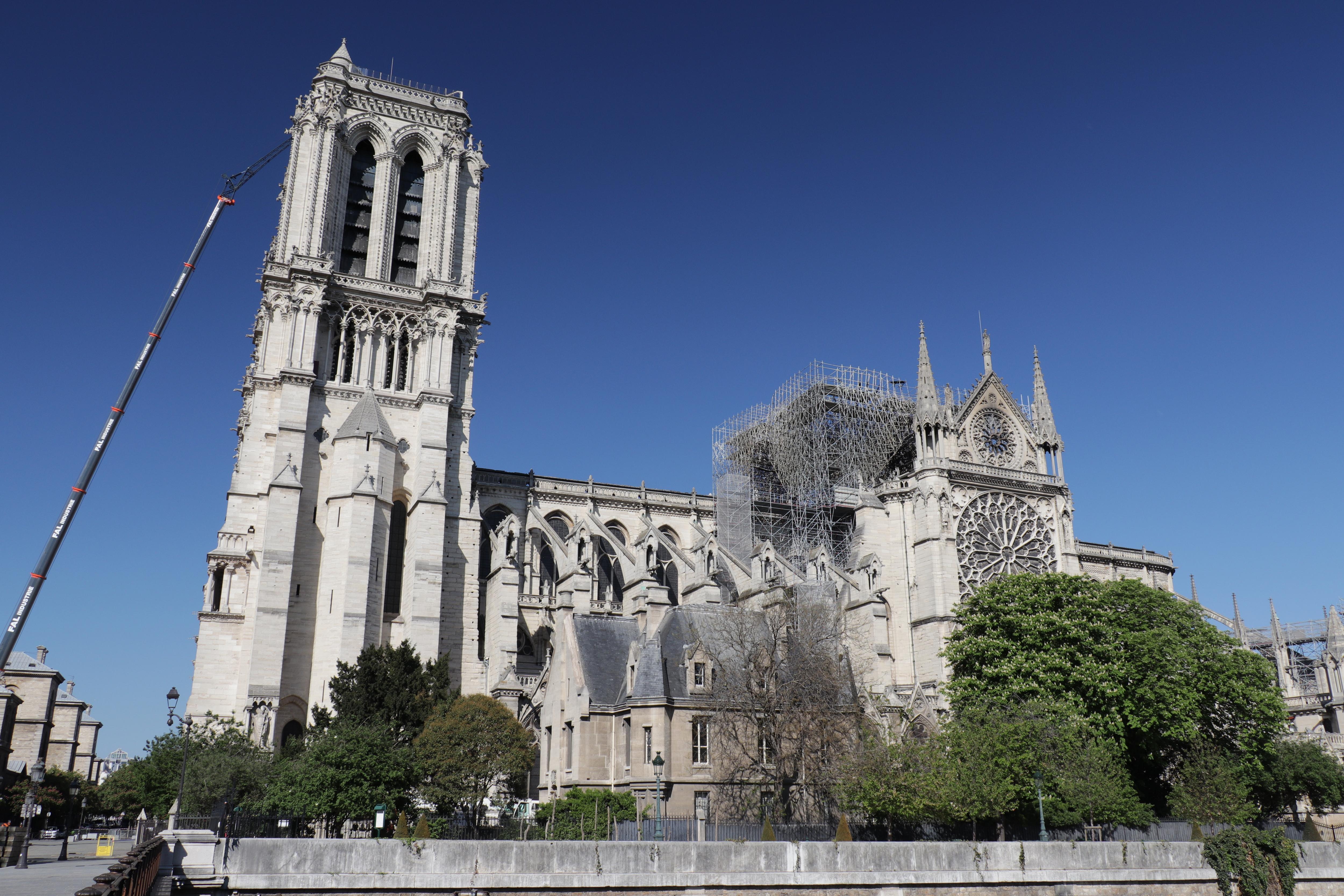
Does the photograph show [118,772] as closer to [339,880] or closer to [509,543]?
[509,543]

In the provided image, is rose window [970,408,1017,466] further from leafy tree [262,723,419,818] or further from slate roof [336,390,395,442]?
leafy tree [262,723,419,818]

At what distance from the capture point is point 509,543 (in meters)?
49.2

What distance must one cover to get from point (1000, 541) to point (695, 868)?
36506 mm

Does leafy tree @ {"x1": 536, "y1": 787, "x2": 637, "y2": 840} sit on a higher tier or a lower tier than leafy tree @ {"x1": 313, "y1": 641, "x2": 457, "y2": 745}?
lower

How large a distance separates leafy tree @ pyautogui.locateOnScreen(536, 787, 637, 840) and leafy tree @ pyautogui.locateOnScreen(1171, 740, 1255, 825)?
1863 cm

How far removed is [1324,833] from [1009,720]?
74.0 ft

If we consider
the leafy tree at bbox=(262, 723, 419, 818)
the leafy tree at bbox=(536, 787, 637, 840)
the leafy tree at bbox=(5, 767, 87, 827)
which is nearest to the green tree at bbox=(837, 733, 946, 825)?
the leafy tree at bbox=(536, 787, 637, 840)

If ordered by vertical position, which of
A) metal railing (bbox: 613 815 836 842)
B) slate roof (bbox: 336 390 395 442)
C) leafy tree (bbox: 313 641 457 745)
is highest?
slate roof (bbox: 336 390 395 442)

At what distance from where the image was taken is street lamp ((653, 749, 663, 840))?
82.4 ft

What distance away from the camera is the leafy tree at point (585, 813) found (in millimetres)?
28406

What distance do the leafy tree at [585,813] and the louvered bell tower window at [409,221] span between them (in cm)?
2970

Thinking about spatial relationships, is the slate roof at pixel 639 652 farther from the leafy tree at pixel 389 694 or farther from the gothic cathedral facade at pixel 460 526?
the leafy tree at pixel 389 694

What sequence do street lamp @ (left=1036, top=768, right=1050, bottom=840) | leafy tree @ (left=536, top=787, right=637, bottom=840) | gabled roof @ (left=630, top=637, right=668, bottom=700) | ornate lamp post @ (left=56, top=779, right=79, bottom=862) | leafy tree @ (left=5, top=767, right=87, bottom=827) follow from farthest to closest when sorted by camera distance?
ornate lamp post @ (left=56, top=779, right=79, bottom=862)
leafy tree @ (left=5, top=767, right=87, bottom=827)
gabled roof @ (left=630, top=637, right=668, bottom=700)
leafy tree @ (left=536, top=787, right=637, bottom=840)
street lamp @ (left=1036, top=768, right=1050, bottom=840)

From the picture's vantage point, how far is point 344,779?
28.7 meters
